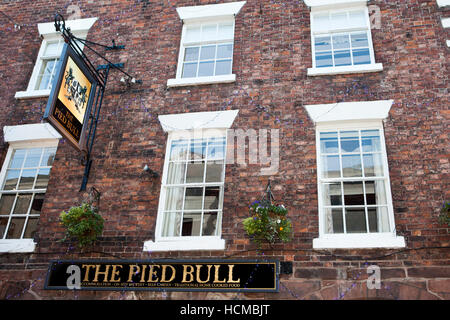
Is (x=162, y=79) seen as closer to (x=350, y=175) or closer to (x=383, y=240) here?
(x=350, y=175)

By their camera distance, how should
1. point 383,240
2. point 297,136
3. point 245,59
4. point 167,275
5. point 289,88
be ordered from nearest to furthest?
1. point 383,240
2. point 167,275
3. point 297,136
4. point 289,88
5. point 245,59

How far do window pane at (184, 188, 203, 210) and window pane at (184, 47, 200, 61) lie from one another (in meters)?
3.03

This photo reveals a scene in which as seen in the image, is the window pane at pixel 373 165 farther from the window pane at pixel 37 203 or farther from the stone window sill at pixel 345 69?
the window pane at pixel 37 203

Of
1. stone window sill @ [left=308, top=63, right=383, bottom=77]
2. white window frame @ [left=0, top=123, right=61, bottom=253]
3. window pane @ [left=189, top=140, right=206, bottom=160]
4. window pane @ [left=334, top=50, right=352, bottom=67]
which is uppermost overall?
window pane @ [left=334, top=50, right=352, bottom=67]

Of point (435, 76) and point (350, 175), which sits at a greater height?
point (435, 76)

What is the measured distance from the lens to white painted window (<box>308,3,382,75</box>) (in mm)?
7984

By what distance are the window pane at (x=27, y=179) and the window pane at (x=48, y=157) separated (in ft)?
0.77

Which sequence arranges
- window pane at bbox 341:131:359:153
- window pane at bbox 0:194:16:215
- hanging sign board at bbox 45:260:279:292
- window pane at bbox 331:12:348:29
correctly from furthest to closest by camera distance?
window pane at bbox 331:12:348:29
window pane at bbox 0:194:16:215
window pane at bbox 341:131:359:153
hanging sign board at bbox 45:260:279:292

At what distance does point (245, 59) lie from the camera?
8.41 metres

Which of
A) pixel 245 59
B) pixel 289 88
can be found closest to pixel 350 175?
pixel 289 88

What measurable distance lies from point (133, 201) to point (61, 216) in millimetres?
1218

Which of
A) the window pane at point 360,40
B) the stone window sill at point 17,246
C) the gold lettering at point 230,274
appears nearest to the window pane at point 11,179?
the stone window sill at point 17,246

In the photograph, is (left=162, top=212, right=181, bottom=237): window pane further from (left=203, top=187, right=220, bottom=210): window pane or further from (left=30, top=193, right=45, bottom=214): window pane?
(left=30, top=193, right=45, bottom=214): window pane

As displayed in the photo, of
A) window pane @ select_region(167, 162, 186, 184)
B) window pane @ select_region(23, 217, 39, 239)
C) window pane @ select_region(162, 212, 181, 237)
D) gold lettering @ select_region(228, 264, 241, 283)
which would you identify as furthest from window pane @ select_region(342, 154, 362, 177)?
window pane @ select_region(23, 217, 39, 239)
